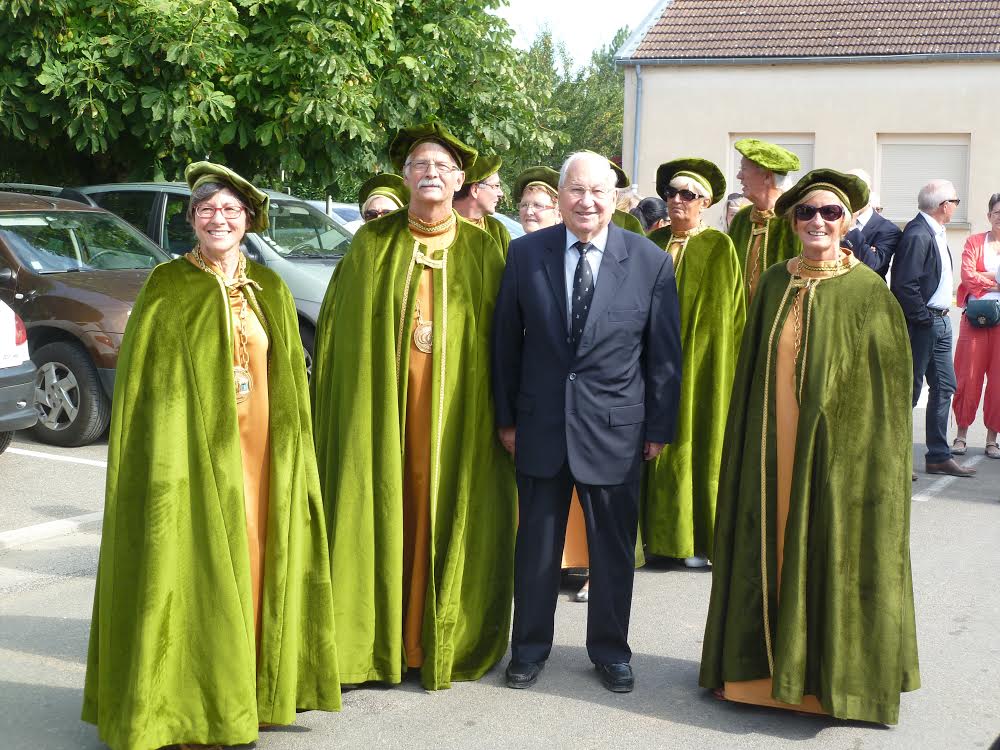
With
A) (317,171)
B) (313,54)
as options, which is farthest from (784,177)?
(317,171)

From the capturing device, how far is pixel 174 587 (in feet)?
14.3

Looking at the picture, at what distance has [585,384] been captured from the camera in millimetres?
5109

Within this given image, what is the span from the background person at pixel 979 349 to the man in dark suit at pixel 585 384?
6.14 meters

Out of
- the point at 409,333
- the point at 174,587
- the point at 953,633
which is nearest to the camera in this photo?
the point at 174,587

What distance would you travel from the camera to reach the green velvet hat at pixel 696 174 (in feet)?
23.0

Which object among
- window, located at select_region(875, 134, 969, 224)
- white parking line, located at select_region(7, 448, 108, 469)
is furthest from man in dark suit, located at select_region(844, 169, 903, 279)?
window, located at select_region(875, 134, 969, 224)

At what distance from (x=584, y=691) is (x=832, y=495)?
128 centimetres

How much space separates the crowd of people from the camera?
14.4 ft

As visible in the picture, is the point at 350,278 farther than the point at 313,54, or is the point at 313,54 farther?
the point at 313,54

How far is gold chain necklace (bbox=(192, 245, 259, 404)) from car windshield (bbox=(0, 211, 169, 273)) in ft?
20.9

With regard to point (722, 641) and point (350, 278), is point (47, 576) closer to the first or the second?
point (350, 278)

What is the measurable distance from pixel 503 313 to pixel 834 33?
23.0 meters

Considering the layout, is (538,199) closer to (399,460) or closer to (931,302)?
(399,460)

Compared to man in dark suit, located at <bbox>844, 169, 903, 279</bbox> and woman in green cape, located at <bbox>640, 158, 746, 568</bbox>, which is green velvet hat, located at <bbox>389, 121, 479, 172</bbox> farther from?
man in dark suit, located at <bbox>844, 169, 903, 279</bbox>
